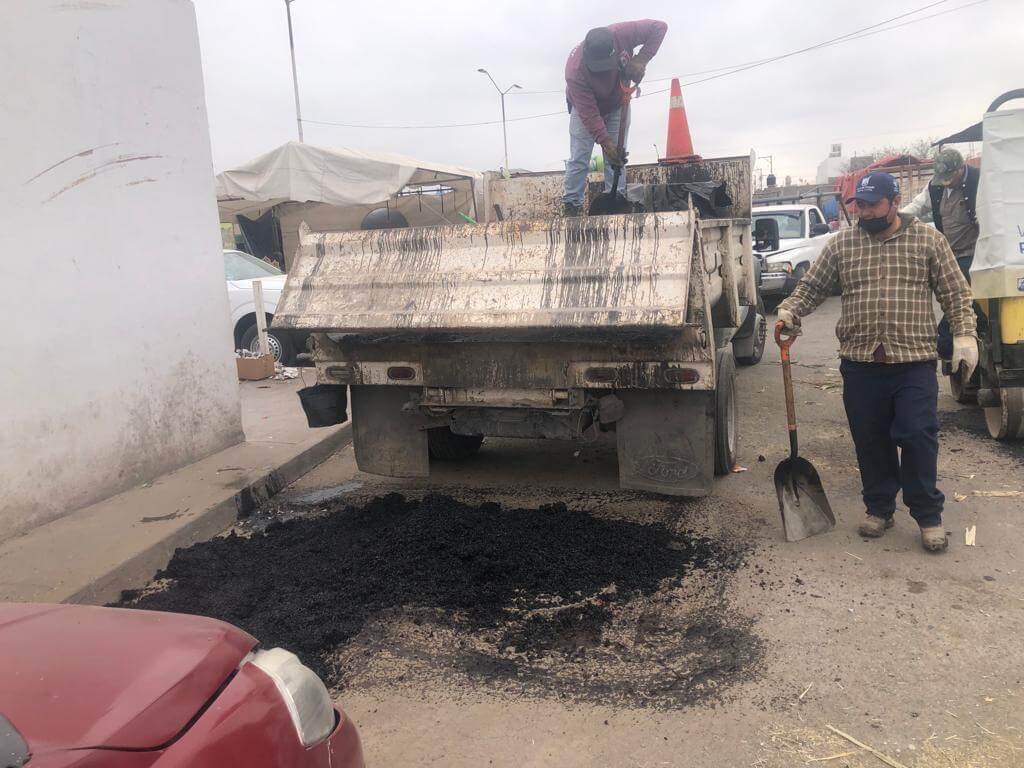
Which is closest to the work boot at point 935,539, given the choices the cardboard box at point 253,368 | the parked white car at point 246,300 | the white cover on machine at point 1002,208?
the white cover on machine at point 1002,208

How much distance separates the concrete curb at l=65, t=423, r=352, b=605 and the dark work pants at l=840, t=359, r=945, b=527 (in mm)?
3908

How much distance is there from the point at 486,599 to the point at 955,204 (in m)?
5.23

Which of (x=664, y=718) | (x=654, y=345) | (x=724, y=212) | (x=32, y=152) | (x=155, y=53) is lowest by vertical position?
(x=664, y=718)

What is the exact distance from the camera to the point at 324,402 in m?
4.86

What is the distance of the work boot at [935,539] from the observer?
3938mm

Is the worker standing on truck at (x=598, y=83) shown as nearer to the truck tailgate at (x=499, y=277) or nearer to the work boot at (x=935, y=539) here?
the truck tailgate at (x=499, y=277)

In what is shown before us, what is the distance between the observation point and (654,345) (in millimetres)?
4164

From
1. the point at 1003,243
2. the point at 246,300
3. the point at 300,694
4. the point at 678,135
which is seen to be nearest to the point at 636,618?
the point at 300,694

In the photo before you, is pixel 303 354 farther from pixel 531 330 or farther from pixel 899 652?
pixel 899 652

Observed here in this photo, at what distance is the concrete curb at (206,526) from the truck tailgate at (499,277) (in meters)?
1.39

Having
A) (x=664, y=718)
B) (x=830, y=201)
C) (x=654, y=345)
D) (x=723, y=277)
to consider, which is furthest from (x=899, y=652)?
(x=830, y=201)

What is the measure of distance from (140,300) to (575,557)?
3.54m

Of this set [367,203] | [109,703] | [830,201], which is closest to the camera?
[109,703]

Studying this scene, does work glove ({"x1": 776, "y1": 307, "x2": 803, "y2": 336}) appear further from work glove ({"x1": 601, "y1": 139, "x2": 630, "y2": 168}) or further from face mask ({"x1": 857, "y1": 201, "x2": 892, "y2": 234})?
work glove ({"x1": 601, "y1": 139, "x2": 630, "y2": 168})
